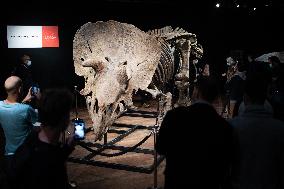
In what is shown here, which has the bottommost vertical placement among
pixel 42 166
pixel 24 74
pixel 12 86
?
pixel 42 166

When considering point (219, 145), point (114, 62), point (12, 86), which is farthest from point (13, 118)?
point (114, 62)

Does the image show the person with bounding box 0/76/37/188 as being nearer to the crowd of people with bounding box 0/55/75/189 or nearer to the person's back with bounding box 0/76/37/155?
the person's back with bounding box 0/76/37/155

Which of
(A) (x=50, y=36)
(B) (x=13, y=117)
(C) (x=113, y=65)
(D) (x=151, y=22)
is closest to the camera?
(B) (x=13, y=117)

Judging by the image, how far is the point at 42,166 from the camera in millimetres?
2221

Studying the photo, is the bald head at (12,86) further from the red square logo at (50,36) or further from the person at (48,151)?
the red square logo at (50,36)

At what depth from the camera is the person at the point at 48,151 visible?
87.7 inches

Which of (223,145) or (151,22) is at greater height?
(151,22)

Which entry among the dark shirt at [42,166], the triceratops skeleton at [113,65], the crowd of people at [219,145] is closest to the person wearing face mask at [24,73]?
the triceratops skeleton at [113,65]

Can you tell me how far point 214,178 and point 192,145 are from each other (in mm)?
292

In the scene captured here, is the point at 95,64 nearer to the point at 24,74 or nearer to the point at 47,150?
the point at 24,74

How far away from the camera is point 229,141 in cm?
253

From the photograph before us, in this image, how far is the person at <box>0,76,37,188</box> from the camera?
3.50 m

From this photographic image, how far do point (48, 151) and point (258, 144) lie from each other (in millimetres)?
1431

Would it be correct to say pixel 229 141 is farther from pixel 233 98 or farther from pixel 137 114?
pixel 137 114
